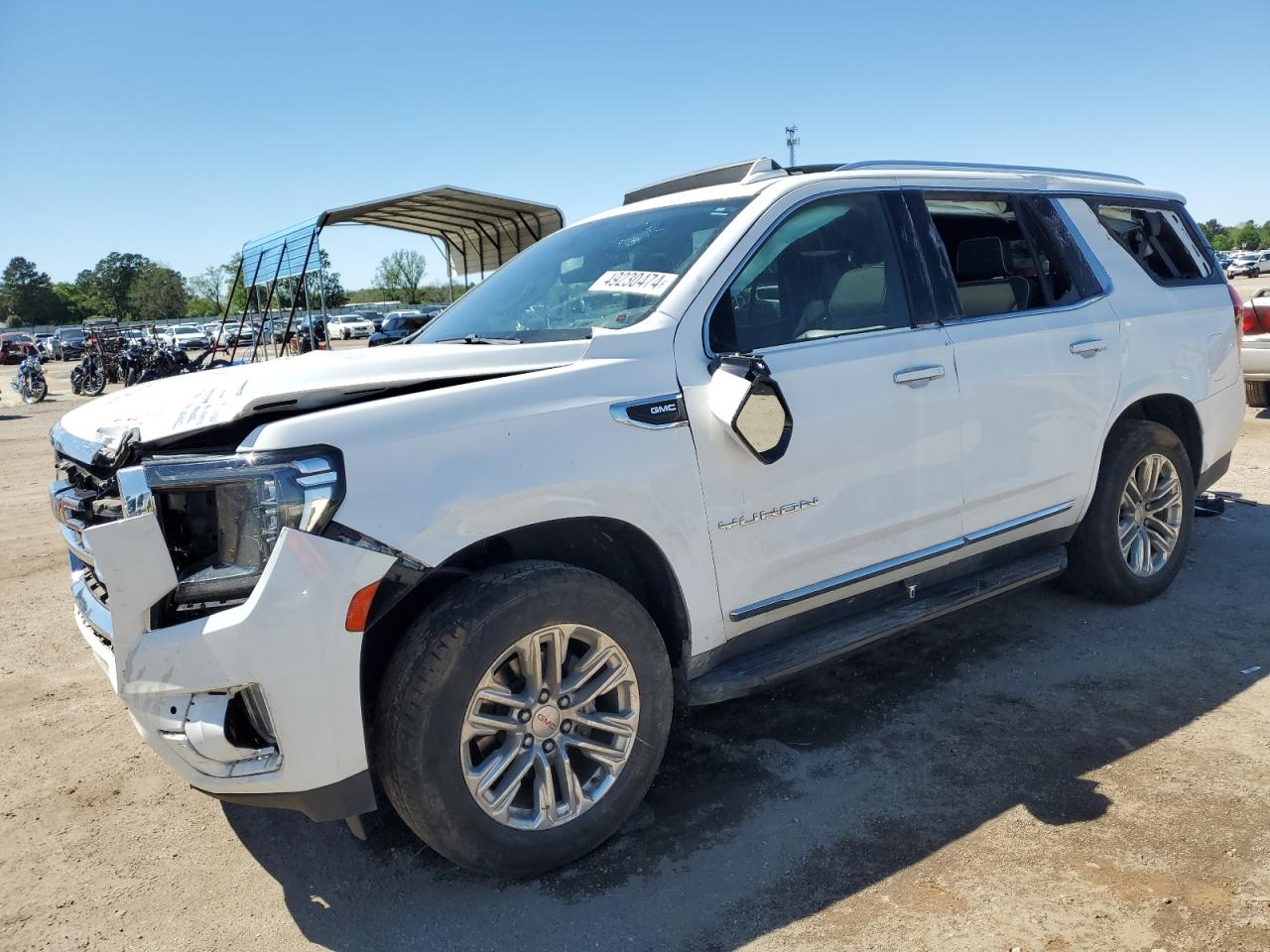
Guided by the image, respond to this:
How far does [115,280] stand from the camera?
110875mm

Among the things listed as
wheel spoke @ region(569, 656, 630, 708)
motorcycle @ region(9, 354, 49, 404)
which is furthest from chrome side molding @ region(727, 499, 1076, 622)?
motorcycle @ region(9, 354, 49, 404)

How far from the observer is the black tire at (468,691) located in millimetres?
2391

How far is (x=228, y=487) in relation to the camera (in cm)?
232

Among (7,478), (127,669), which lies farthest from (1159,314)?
(7,478)

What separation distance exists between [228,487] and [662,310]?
4.57 ft

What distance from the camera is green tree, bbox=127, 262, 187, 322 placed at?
93000 millimetres

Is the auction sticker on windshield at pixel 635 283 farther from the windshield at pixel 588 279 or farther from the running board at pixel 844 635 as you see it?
the running board at pixel 844 635

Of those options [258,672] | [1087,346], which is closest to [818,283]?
[1087,346]

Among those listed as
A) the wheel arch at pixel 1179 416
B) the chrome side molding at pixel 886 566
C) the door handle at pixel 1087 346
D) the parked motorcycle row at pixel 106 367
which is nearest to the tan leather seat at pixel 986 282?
the door handle at pixel 1087 346

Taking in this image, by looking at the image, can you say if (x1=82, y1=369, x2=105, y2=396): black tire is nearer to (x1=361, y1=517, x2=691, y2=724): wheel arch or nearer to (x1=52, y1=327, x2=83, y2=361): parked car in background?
(x1=361, y1=517, x2=691, y2=724): wheel arch

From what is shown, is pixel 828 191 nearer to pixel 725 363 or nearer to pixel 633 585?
pixel 725 363

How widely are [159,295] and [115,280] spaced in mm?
23213

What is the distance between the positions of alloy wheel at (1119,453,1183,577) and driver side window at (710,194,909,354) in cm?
180

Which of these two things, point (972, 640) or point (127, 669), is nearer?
point (127, 669)
